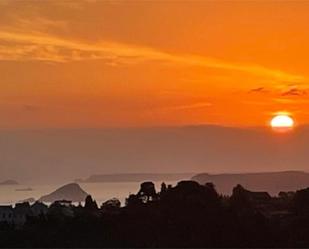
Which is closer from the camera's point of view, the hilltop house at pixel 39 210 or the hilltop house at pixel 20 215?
the hilltop house at pixel 20 215

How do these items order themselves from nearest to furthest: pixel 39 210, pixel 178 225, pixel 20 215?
1. pixel 178 225
2. pixel 20 215
3. pixel 39 210

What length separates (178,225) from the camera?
17719 mm

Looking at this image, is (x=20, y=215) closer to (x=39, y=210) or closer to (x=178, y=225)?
(x=39, y=210)

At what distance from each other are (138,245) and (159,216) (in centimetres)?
166

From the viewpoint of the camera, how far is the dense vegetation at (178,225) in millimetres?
17016

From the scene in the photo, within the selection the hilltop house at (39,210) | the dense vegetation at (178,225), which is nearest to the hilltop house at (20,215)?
the hilltop house at (39,210)

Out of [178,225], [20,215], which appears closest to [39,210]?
[20,215]

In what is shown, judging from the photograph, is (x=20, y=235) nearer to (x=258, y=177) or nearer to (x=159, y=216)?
(x=159, y=216)

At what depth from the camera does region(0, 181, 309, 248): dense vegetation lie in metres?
17.0

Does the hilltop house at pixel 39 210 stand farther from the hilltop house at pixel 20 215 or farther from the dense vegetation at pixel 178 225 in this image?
the dense vegetation at pixel 178 225

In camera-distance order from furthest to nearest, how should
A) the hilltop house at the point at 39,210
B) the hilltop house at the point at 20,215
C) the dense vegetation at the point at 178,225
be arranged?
the hilltop house at the point at 39,210, the hilltop house at the point at 20,215, the dense vegetation at the point at 178,225

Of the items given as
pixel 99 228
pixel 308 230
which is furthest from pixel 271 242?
pixel 99 228

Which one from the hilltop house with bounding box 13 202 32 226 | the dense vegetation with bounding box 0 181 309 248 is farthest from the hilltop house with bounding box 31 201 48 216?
the dense vegetation with bounding box 0 181 309 248

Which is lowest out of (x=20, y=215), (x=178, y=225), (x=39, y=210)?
(x=178, y=225)
